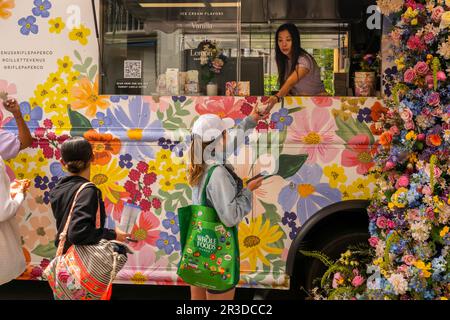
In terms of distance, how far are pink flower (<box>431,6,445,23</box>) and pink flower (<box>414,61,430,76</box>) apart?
255 millimetres

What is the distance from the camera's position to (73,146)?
4.08 m

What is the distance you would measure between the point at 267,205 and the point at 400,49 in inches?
59.9

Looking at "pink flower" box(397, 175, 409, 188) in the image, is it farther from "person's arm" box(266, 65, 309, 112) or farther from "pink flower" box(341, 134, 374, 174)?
"person's arm" box(266, 65, 309, 112)

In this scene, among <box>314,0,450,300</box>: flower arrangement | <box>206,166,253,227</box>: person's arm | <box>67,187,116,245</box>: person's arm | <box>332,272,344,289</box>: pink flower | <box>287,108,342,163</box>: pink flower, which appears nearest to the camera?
<box>67,187,116,245</box>: person's arm

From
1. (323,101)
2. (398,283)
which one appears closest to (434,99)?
(398,283)

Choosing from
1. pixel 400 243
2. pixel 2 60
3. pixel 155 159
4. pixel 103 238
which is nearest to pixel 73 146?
pixel 103 238

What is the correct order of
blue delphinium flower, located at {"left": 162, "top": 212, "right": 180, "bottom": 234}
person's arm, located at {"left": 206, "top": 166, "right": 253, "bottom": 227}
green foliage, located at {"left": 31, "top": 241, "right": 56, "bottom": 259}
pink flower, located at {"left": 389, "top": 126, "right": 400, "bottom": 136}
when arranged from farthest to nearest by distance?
green foliage, located at {"left": 31, "top": 241, "right": 56, "bottom": 259} → blue delphinium flower, located at {"left": 162, "top": 212, "right": 180, "bottom": 234} → person's arm, located at {"left": 206, "top": 166, "right": 253, "bottom": 227} → pink flower, located at {"left": 389, "top": 126, "right": 400, "bottom": 136}

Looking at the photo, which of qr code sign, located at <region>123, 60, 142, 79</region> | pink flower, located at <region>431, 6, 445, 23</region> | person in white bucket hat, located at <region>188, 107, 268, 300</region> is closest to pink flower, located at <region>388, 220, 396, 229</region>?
person in white bucket hat, located at <region>188, 107, 268, 300</region>

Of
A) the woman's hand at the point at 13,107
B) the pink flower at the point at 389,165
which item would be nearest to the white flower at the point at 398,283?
the pink flower at the point at 389,165

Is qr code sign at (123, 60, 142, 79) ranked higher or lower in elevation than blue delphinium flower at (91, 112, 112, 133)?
higher

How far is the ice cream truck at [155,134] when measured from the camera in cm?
511

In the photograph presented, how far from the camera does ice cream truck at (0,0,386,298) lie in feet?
→ 16.8

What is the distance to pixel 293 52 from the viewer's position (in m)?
5.17

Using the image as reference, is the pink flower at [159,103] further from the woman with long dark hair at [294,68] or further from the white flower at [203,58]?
the woman with long dark hair at [294,68]
